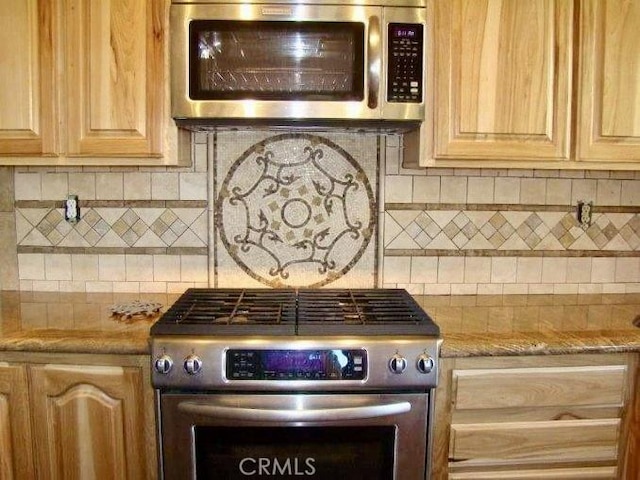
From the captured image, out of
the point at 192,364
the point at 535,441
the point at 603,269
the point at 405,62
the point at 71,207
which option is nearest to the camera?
the point at 192,364

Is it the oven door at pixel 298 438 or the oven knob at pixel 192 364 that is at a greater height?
the oven knob at pixel 192 364

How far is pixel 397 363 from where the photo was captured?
1.30 metres

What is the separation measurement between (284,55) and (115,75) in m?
0.52

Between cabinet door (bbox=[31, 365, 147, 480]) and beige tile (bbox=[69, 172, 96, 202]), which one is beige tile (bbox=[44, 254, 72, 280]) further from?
cabinet door (bbox=[31, 365, 147, 480])

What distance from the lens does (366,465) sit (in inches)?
53.4

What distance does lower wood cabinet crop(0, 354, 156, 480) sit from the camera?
1.37m

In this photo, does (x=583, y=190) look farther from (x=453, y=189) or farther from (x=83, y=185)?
(x=83, y=185)

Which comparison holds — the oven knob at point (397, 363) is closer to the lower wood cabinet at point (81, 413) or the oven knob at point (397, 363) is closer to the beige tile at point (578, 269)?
the lower wood cabinet at point (81, 413)

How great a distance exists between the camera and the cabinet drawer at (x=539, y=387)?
1.37 meters

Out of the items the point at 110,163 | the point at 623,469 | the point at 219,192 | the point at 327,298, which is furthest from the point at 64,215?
the point at 623,469

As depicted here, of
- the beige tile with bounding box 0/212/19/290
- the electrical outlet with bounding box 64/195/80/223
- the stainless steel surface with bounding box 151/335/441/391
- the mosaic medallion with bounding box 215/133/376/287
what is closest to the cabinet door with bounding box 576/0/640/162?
the mosaic medallion with bounding box 215/133/376/287

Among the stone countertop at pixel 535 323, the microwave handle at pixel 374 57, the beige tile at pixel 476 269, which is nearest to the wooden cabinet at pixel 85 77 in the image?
the microwave handle at pixel 374 57

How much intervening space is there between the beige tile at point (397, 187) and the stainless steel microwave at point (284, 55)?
43cm

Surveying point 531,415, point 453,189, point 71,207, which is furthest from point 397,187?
point 71,207
